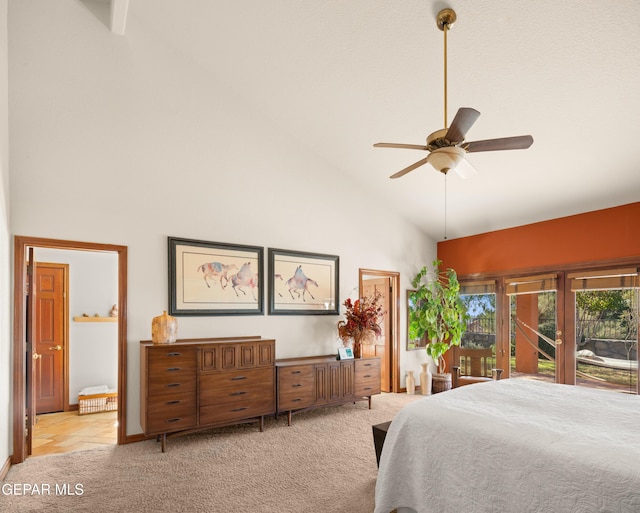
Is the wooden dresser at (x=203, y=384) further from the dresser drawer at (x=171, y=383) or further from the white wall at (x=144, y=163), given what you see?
the white wall at (x=144, y=163)

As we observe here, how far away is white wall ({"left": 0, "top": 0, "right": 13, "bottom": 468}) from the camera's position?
10.6 feet

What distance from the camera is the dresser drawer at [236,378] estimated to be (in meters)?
3.97

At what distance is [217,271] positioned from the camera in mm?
4582

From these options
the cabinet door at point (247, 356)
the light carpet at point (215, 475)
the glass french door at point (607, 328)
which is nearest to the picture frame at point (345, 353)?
the light carpet at point (215, 475)

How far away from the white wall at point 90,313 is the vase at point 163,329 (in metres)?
2.34

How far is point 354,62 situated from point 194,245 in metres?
2.55

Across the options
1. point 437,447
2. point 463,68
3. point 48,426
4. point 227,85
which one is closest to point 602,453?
point 437,447

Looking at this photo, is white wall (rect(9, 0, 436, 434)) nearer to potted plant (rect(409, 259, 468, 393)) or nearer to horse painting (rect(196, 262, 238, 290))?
horse painting (rect(196, 262, 238, 290))

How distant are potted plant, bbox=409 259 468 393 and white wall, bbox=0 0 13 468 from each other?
16.2 feet

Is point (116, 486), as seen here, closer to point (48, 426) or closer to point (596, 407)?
point (48, 426)

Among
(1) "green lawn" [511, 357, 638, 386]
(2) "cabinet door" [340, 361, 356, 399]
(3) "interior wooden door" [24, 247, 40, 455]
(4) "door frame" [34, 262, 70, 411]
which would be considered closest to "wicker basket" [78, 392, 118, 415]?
(4) "door frame" [34, 262, 70, 411]

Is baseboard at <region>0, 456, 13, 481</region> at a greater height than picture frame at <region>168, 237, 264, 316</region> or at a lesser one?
lesser

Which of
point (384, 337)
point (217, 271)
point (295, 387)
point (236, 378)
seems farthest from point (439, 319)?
point (217, 271)

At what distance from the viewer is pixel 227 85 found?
15.6 feet
